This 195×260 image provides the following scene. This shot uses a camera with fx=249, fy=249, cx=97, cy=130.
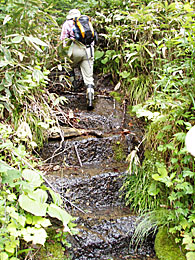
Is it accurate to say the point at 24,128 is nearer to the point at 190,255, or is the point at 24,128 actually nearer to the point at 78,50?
the point at 78,50

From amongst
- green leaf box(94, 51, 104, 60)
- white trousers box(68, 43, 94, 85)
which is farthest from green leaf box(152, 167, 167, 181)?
green leaf box(94, 51, 104, 60)

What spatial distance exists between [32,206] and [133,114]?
122 inches

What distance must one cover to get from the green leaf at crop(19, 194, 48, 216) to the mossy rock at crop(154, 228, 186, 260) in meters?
1.30

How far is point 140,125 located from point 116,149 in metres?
0.83

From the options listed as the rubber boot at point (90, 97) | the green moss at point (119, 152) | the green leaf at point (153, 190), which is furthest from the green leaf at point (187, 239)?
the rubber boot at point (90, 97)

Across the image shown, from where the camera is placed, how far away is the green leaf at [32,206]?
2076mm

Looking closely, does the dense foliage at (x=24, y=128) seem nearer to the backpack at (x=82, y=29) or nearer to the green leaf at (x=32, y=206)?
the green leaf at (x=32, y=206)

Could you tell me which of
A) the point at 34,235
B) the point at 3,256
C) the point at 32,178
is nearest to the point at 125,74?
the point at 32,178

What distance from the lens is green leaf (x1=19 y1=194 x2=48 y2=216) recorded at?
6.81 feet

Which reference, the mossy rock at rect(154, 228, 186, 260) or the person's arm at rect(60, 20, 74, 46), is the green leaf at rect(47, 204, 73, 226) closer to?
the mossy rock at rect(154, 228, 186, 260)

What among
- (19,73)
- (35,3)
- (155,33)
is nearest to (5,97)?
(19,73)

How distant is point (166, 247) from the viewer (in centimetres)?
257

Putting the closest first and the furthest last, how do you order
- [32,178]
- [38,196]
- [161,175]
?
[38,196], [32,178], [161,175]

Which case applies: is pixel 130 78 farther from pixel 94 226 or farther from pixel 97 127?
pixel 94 226
